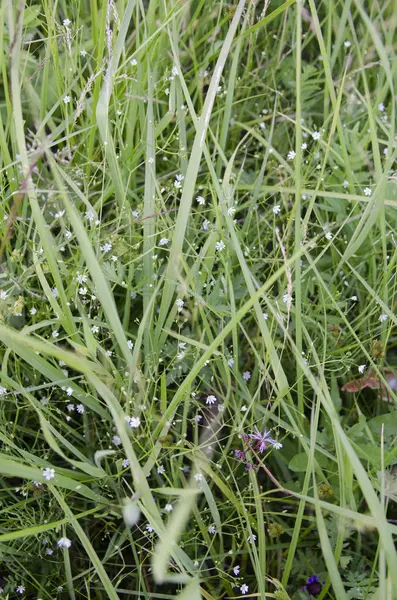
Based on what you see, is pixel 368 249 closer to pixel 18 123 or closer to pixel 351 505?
pixel 351 505

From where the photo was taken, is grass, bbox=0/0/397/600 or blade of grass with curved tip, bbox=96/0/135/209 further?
blade of grass with curved tip, bbox=96/0/135/209

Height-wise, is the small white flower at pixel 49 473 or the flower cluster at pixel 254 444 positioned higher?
the small white flower at pixel 49 473

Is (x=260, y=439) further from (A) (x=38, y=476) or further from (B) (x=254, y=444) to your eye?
(A) (x=38, y=476)

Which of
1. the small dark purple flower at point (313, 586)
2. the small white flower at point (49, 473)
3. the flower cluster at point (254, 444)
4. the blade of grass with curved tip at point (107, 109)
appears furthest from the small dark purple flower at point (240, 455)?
the blade of grass with curved tip at point (107, 109)

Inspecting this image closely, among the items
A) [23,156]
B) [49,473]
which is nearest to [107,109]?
[23,156]

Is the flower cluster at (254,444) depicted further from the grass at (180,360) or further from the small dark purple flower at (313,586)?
the small dark purple flower at (313,586)

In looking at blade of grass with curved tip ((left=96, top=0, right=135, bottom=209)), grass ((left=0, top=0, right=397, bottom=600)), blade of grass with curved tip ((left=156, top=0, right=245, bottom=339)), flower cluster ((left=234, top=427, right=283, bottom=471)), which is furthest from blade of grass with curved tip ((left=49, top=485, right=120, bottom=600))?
blade of grass with curved tip ((left=96, top=0, right=135, bottom=209))

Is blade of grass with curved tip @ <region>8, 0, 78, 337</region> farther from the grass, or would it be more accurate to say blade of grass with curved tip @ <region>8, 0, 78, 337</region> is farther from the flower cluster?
the flower cluster

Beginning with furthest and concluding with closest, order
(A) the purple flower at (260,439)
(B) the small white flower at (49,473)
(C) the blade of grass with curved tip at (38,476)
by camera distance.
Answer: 1. (A) the purple flower at (260,439)
2. (B) the small white flower at (49,473)
3. (C) the blade of grass with curved tip at (38,476)

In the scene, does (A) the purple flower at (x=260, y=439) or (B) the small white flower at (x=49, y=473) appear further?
(A) the purple flower at (x=260, y=439)
